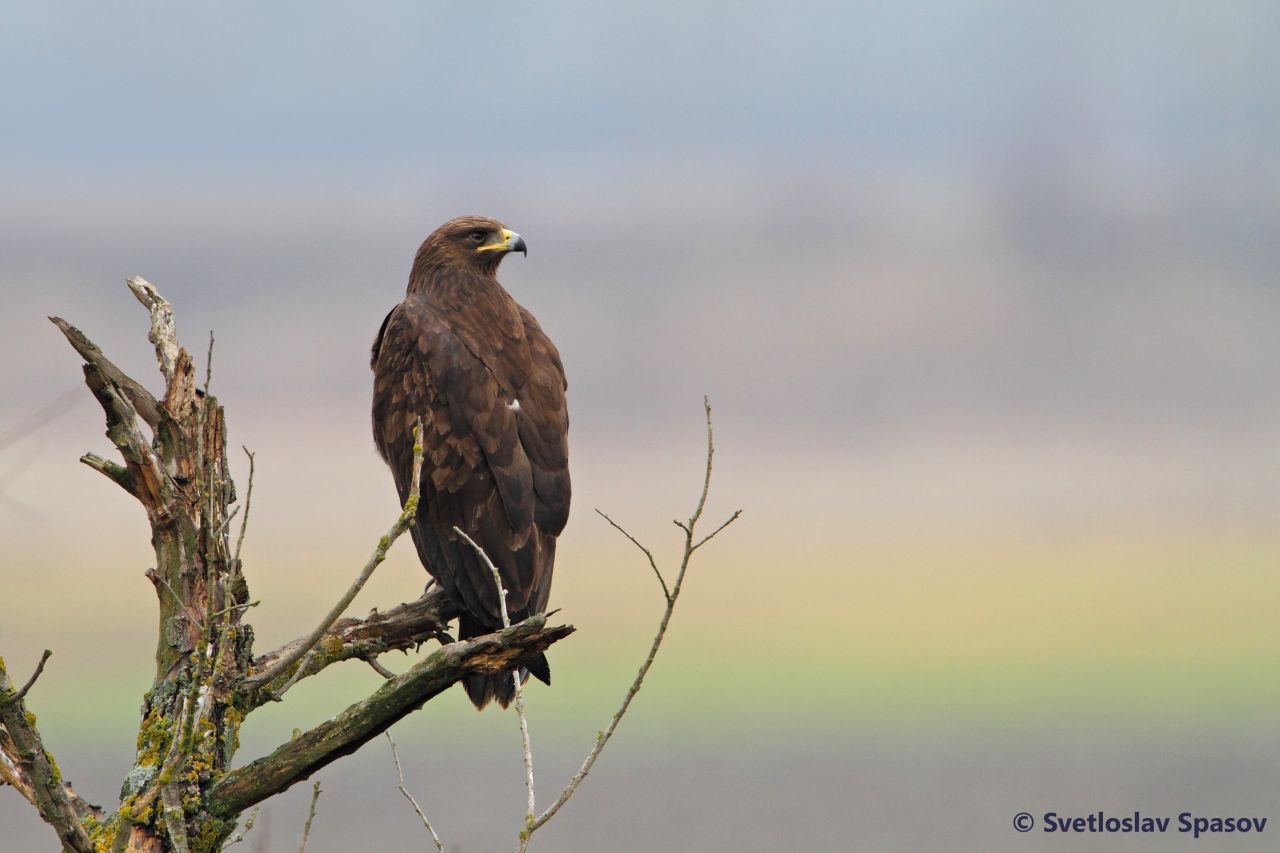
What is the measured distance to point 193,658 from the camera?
3.69 metres

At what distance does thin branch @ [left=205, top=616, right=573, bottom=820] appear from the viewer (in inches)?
134

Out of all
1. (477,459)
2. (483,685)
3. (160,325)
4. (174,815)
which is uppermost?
(160,325)

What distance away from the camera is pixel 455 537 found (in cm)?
511

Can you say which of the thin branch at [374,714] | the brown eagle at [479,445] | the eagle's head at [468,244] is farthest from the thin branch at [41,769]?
the eagle's head at [468,244]

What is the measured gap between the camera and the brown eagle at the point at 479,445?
199 inches

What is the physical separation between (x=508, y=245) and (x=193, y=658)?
2775 mm

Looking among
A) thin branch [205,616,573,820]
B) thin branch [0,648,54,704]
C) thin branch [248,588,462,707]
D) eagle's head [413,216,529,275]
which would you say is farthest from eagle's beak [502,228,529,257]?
thin branch [0,648,54,704]

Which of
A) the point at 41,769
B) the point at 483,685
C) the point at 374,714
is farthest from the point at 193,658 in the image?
the point at 483,685

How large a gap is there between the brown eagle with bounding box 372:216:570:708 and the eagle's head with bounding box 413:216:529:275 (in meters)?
0.33

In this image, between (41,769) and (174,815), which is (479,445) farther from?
(41,769)

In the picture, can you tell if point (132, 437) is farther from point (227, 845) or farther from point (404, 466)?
point (404, 466)

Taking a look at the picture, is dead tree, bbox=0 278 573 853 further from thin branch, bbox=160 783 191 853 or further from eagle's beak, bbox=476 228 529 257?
eagle's beak, bbox=476 228 529 257

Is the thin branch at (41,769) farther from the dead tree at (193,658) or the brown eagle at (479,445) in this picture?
the brown eagle at (479,445)

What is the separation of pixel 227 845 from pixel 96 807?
385 millimetres
